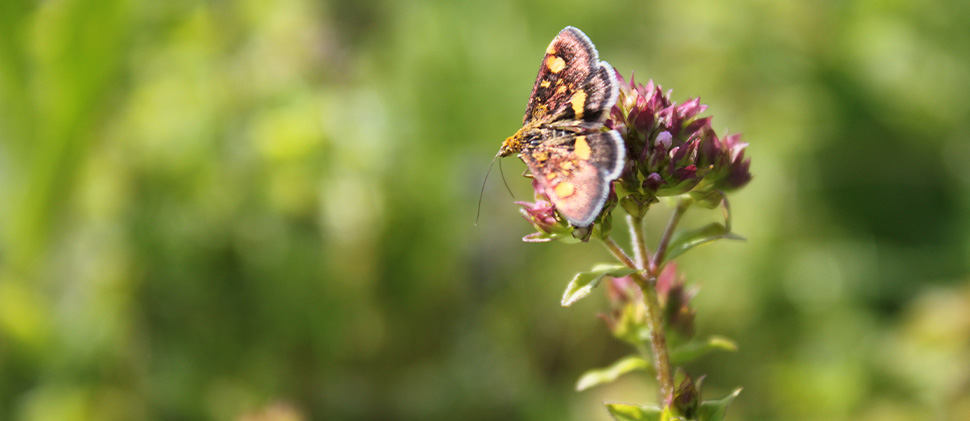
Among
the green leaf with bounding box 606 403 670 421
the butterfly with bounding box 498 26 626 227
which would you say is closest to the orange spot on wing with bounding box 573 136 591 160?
the butterfly with bounding box 498 26 626 227

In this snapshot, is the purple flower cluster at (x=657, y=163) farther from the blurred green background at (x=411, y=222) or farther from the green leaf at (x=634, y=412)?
the blurred green background at (x=411, y=222)

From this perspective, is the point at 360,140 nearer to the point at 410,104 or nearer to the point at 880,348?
the point at 410,104

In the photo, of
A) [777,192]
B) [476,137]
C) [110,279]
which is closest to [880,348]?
[777,192]

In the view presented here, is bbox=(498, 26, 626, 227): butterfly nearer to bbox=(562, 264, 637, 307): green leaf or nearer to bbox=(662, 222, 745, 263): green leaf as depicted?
bbox=(562, 264, 637, 307): green leaf

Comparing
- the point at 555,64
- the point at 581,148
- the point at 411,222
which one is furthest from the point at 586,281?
the point at 411,222

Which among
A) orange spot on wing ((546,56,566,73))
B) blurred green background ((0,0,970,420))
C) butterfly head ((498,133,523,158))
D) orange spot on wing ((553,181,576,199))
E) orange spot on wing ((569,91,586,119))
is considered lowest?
blurred green background ((0,0,970,420))

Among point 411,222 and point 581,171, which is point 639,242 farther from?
point 411,222
